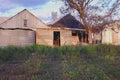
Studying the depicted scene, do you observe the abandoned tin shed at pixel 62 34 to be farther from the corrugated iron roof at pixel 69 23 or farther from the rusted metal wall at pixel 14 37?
the rusted metal wall at pixel 14 37

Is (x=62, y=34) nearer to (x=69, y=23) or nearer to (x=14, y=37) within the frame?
(x=69, y=23)

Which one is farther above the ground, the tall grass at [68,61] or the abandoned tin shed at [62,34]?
the abandoned tin shed at [62,34]

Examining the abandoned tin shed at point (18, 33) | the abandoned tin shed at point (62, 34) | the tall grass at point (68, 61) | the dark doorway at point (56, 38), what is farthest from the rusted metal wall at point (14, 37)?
the tall grass at point (68, 61)

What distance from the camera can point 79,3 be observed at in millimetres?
31703

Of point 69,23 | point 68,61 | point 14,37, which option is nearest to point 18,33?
point 14,37

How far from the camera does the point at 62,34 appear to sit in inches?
1391

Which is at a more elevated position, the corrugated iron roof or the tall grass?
the corrugated iron roof

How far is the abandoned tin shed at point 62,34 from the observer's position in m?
33.9

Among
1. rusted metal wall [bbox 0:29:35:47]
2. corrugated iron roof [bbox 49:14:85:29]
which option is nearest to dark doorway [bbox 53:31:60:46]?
corrugated iron roof [bbox 49:14:85:29]

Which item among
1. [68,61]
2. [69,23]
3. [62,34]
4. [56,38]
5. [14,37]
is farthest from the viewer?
[69,23]

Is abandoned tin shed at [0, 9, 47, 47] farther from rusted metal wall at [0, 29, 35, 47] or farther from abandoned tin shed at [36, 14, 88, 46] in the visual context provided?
abandoned tin shed at [36, 14, 88, 46]

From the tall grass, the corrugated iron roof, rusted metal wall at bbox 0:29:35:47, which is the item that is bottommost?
the tall grass

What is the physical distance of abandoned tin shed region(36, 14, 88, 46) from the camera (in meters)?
33.9

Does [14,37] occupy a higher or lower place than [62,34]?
lower
